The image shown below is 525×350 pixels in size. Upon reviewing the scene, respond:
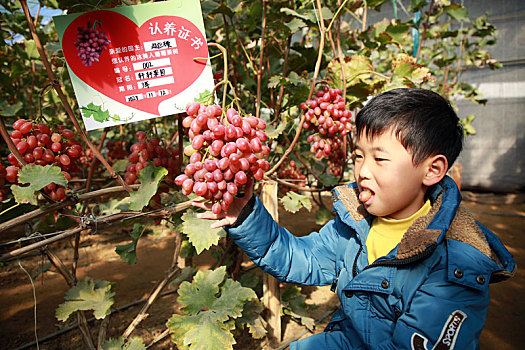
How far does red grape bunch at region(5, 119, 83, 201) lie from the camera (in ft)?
3.51

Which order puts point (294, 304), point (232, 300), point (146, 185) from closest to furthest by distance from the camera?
1. point (146, 185)
2. point (232, 300)
3. point (294, 304)

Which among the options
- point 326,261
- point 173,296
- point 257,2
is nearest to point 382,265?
point 326,261

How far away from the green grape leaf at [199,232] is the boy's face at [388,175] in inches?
22.8

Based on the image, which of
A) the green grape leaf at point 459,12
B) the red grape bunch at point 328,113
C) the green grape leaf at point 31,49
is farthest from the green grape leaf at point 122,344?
the green grape leaf at point 459,12

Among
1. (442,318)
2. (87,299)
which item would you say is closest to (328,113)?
(442,318)

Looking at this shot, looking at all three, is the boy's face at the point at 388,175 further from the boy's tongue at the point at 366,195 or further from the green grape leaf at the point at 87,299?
the green grape leaf at the point at 87,299

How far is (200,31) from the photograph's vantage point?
1079 millimetres

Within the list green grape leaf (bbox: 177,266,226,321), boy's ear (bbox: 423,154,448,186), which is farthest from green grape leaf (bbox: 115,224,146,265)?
boy's ear (bbox: 423,154,448,186)

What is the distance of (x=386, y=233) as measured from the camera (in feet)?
4.00

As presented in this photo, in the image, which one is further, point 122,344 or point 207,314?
point 122,344

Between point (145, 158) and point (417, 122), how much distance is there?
98 centimetres

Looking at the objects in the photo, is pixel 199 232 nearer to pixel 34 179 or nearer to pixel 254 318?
pixel 34 179

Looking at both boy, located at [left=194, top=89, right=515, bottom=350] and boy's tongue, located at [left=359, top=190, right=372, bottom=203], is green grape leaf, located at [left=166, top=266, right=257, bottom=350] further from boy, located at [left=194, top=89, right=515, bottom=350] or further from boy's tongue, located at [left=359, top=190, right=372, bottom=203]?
boy's tongue, located at [left=359, top=190, right=372, bottom=203]

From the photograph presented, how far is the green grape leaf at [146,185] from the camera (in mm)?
1086
